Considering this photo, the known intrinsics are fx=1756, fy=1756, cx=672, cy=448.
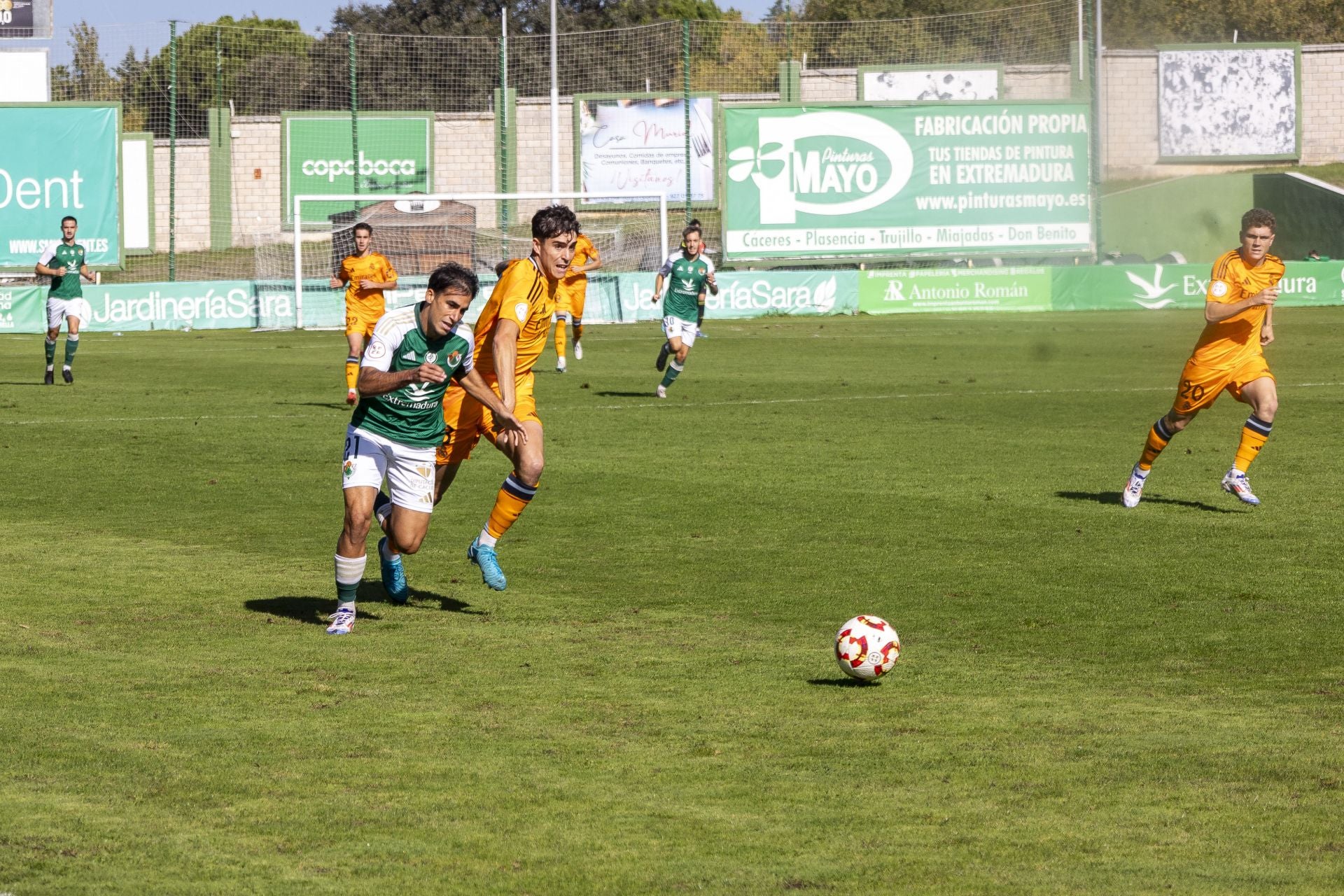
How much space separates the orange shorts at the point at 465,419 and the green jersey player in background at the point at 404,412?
988mm

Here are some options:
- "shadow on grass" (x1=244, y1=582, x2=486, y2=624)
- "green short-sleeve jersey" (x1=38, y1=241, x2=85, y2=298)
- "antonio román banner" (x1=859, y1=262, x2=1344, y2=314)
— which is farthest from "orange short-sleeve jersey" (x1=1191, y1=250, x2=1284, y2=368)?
"antonio román banner" (x1=859, y1=262, x2=1344, y2=314)

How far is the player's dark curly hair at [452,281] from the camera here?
8.88 metres

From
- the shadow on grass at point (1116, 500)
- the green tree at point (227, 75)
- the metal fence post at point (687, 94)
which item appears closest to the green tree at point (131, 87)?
the green tree at point (227, 75)

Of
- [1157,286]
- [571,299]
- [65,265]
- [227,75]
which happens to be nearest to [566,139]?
[227,75]

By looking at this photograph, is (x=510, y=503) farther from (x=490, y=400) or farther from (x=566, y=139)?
(x=566, y=139)

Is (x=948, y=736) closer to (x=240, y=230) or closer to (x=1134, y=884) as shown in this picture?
(x=1134, y=884)

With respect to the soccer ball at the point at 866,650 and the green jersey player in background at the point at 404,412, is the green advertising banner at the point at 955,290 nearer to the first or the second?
the green jersey player in background at the point at 404,412

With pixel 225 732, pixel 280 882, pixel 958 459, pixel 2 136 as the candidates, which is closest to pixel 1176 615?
pixel 225 732

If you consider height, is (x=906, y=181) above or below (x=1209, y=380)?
above

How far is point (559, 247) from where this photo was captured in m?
10.2

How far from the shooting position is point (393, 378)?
28.4 ft

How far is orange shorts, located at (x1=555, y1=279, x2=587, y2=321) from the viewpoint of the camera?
2814cm

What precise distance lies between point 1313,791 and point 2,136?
3846cm

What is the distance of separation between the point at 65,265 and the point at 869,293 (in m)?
21.0
